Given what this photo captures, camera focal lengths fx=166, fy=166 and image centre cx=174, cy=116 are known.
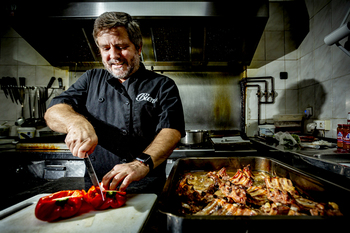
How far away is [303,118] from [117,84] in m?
2.93

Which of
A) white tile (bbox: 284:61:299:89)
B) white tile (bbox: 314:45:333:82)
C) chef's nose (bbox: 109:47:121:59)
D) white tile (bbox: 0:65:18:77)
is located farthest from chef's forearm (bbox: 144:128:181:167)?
white tile (bbox: 0:65:18:77)

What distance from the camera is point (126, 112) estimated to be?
1339 millimetres

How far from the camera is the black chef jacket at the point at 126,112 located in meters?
1.34

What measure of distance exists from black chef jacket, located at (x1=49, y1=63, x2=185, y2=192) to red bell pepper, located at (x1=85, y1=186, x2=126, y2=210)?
1.80 feet

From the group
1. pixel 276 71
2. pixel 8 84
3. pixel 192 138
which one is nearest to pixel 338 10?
pixel 276 71

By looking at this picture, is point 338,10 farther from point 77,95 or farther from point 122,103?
point 77,95

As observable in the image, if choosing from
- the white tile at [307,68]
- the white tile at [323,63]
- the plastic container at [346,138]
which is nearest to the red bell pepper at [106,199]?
the plastic container at [346,138]

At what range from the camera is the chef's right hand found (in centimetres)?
84

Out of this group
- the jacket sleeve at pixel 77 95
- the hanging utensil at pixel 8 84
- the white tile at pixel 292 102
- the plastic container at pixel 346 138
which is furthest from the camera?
the hanging utensil at pixel 8 84

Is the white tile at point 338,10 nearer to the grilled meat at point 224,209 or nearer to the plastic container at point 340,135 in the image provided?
the plastic container at point 340,135

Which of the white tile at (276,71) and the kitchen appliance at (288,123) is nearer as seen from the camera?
the kitchen appliance at (288,123)

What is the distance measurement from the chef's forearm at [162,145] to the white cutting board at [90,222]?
0.32 meters

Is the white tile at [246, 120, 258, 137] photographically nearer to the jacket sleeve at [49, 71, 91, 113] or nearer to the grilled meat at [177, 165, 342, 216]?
the grilled meat at [177, 165, 342, 216]

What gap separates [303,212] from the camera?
65 cm
